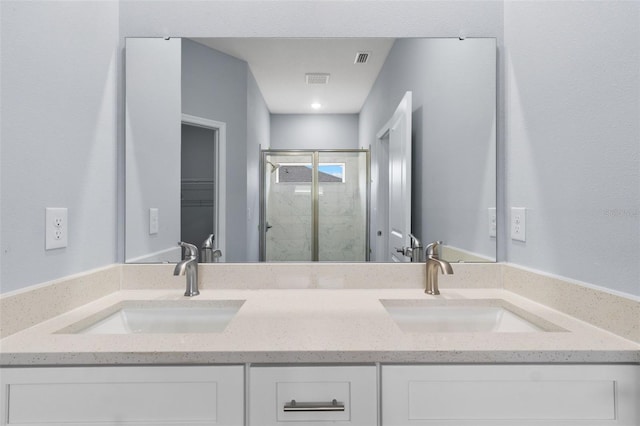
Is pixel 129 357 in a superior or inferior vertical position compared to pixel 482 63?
inferior

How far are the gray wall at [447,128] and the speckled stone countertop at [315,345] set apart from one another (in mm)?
525

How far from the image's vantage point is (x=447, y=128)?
1.52 metres

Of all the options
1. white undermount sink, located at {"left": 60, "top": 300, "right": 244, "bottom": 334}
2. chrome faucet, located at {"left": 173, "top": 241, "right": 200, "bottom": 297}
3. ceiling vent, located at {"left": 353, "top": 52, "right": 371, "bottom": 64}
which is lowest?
white undermount sink, located at {"left": 60, "top": 300, "right": 244, "bottom": 334}

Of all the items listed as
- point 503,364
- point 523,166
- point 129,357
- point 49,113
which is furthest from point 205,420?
point 523,166

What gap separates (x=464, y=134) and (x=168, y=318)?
4.52ft

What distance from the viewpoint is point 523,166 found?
1.32 m

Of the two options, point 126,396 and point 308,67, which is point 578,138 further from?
point 126,396

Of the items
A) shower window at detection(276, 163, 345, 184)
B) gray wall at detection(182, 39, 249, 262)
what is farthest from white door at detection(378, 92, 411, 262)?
gray wall at detection(182, 39, 249, 262)

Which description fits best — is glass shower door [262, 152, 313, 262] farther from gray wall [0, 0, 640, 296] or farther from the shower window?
gray wall [0, 0, 640, 296]

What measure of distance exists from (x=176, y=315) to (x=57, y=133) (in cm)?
71

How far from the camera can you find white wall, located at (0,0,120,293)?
931 millimetres

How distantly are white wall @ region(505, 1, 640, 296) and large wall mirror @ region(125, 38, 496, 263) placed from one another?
0.55ft

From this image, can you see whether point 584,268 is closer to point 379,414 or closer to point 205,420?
point 379,414

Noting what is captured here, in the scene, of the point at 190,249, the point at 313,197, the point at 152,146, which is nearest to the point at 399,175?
the point at 313,197
